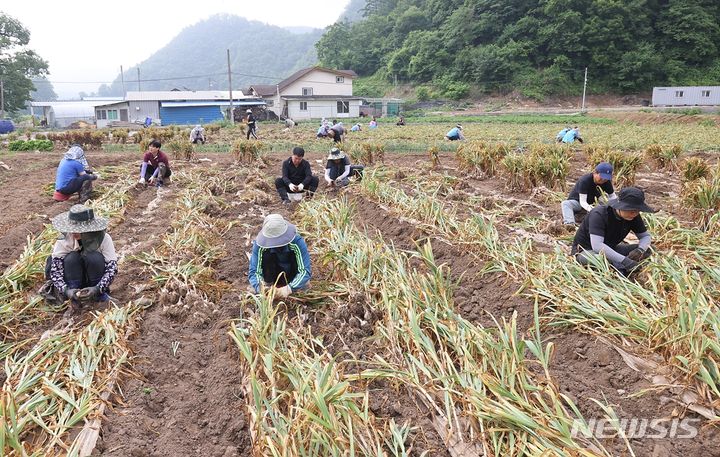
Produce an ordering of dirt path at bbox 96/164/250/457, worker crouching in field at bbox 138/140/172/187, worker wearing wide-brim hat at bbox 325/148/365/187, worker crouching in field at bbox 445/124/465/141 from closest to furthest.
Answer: dirt path at bbox 96/164/250/457 → worker wearing wide-brim hat at bbox 325/148/365/187 → worker crouching in field at bbox 138/140/172/187 → worker crouching in field at bbox 445/124/465/141

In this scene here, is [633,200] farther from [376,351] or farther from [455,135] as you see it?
[455,135]

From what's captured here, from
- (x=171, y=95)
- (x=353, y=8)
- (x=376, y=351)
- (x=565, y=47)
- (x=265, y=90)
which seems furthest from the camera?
(x=353, y=8)

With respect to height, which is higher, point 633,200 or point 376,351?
point 633,200

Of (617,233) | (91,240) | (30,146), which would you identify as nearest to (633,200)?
(617,233)

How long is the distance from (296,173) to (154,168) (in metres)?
2.94

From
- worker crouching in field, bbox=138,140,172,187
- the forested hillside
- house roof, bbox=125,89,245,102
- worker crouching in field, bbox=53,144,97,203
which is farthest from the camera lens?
the forested hillside

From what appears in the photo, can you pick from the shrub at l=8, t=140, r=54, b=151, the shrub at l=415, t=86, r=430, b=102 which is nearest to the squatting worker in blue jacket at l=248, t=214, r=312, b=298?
the shrub at l=8, t=140, r=54, b=151

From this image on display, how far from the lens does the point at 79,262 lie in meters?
3.64

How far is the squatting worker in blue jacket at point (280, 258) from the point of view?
11.7 feet

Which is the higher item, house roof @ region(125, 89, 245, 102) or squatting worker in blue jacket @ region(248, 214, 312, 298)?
house roof @ region(125, 89, 245, 102)

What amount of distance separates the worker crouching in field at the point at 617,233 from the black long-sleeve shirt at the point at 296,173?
438 centimetres

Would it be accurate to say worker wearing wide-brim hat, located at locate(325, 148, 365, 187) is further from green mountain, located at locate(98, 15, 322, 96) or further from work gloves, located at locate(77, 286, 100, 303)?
green mountain, located at locate(98, 15, 322, 96)

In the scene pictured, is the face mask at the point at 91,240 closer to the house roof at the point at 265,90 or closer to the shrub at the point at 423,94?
the house roof at the point at 265,90

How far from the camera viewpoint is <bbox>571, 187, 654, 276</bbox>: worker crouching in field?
12.2ft
